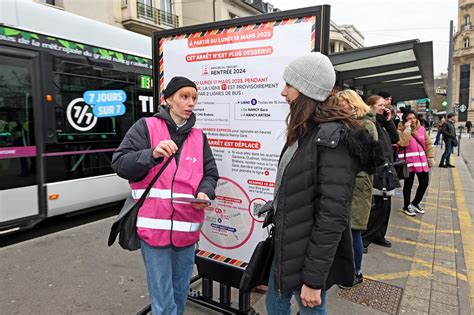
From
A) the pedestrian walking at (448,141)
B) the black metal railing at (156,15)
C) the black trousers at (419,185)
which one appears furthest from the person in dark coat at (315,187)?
the black metal railing at (156,15)

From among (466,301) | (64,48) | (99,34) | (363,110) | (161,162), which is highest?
(99,34)

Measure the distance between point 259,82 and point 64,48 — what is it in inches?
162

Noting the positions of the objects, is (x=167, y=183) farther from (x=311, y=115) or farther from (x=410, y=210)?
(x=410, y=210)

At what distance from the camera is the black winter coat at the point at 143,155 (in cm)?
196

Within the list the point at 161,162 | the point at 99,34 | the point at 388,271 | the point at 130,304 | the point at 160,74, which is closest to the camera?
the point at 161,162

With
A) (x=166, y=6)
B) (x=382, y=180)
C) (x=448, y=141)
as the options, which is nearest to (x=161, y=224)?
(x=382, y=180)

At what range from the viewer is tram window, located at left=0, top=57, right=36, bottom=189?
178 inches

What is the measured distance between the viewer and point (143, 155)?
77.1 inches

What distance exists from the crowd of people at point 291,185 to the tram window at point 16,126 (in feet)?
10.9

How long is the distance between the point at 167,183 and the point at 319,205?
36.5 inches

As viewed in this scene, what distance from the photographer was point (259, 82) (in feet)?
7.95

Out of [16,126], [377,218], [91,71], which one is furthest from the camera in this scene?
[91,71]

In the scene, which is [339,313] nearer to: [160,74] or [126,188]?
[160,74]

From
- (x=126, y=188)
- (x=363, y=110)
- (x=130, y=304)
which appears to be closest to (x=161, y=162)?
(x=130, y=304)
